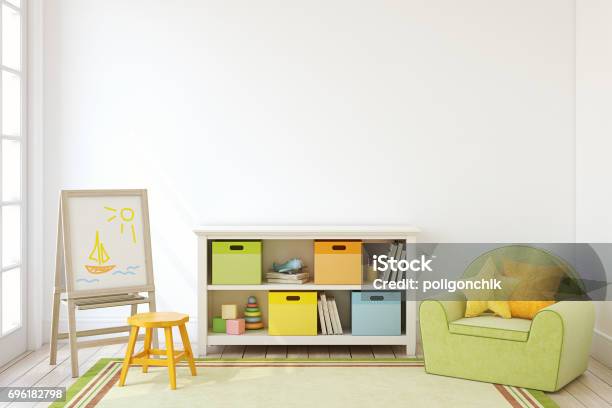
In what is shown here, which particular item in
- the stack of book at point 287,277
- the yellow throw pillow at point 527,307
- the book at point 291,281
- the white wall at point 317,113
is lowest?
→ the yellow throw pillow at point 527,307

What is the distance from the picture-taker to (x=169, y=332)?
382 cm

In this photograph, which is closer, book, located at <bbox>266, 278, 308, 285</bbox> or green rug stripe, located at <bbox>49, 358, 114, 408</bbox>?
green rug stripe, located at <bbox>49, 358, 114, 408</bbox>

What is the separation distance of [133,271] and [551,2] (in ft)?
11.1

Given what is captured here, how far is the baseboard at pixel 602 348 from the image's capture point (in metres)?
4.34

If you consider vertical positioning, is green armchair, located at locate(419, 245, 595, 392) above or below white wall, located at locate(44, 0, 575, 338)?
below

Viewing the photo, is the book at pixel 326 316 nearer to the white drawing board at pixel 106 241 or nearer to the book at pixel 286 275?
the book at pixel 286 275

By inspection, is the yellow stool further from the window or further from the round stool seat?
the window

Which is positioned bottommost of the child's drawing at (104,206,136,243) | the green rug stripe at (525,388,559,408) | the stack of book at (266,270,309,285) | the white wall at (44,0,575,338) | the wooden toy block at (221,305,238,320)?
the green rug stripe at (525,388,559,408)

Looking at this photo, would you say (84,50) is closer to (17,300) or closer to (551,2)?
(17,300)

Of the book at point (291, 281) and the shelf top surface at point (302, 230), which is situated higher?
the shelf top surface at point (302, 230)

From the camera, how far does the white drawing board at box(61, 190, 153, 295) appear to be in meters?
4.18

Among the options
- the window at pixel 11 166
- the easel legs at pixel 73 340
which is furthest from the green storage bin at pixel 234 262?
the window at pixel 11 166

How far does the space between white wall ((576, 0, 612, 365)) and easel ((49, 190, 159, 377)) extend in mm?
2884

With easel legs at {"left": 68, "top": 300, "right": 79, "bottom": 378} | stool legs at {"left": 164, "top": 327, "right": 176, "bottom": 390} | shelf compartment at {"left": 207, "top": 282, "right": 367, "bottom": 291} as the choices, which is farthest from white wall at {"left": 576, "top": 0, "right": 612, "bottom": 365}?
easel legs at {"left": 68, "top": 300, "right": 79, "bottom": 378}
